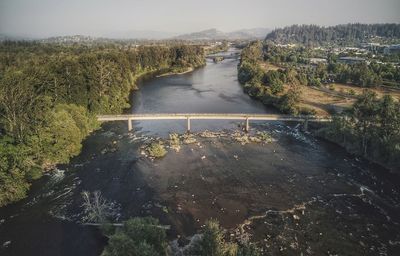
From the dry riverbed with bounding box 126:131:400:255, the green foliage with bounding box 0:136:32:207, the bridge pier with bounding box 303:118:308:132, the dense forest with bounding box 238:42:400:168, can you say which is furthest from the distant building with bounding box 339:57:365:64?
the green foliage with bounding box 0:136:32:207

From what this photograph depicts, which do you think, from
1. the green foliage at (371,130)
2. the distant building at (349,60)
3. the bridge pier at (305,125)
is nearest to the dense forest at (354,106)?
the green foliage at (371,130)

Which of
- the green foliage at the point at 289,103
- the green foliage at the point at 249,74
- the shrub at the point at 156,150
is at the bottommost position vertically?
the shrub at the point at 156,150

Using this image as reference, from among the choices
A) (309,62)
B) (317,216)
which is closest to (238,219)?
(317,216)

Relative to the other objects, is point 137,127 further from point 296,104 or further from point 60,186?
point 296,104

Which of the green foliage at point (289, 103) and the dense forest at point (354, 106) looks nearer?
the dense forest at point (354, 106)

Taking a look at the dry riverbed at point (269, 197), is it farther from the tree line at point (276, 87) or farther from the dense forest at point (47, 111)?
the tree line at point (276, 87)

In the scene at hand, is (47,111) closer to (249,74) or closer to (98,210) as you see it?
(98,210)

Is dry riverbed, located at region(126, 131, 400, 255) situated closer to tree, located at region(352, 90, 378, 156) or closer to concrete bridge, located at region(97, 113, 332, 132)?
tree, located at region(352, 90, 378, 156)
